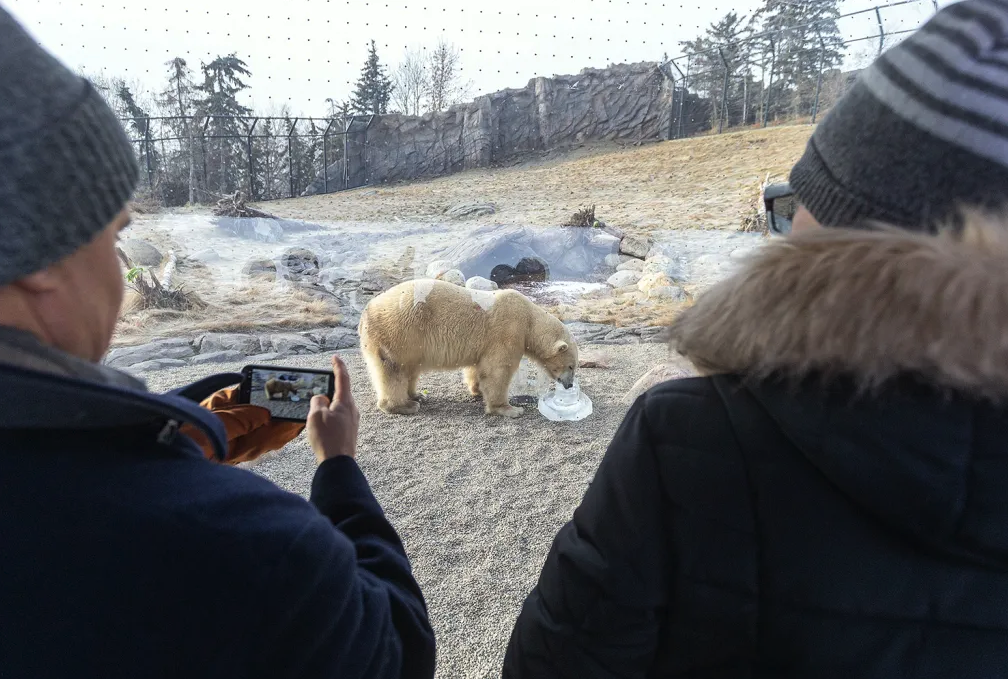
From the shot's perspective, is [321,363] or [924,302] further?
[321,363]

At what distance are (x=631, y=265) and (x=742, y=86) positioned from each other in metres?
1.57

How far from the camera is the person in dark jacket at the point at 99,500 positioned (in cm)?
52

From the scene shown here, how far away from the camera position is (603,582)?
739 millimetres

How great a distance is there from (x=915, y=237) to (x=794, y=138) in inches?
164

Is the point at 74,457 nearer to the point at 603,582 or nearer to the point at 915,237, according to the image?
the point at 603,582

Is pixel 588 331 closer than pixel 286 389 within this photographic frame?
No

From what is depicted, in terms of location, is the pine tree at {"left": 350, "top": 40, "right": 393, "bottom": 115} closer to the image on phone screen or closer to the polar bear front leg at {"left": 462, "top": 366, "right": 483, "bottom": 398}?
the polar bear front leg at {"left": 462, "top": 366, "right": 483, "bottom": 398}

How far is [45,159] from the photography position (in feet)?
1.80

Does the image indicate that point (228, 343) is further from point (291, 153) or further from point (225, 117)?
point (225, 117)

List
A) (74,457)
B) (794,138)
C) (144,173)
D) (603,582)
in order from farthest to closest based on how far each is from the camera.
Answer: (794,138) < (144,173) < (603,582) < (74,457)

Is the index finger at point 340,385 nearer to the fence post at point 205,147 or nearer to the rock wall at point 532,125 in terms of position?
the fence post at point 205,147

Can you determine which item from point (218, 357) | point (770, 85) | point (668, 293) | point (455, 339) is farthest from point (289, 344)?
point (770, 85)

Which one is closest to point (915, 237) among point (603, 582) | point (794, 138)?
point (603, 582)

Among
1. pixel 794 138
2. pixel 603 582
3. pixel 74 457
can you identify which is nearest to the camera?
pixel 74 457
